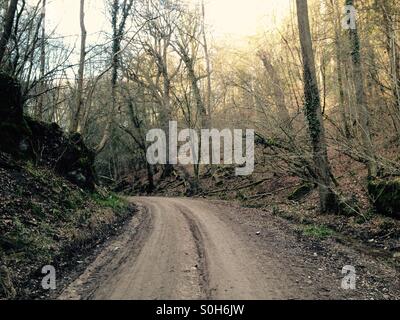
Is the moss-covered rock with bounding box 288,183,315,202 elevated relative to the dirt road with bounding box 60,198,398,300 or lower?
A: elevated

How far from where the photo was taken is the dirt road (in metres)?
5.81

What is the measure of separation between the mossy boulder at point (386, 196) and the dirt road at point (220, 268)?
94.6 inches

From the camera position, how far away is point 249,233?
10297mm

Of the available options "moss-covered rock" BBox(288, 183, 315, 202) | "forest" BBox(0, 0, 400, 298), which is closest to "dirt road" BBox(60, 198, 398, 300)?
"forest" BBox(0, 0, 400, 298)

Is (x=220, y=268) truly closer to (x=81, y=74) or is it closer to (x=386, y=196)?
(x=386, y=196)

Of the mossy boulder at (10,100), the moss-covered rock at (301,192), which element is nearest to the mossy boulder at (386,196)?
the moss-covered rock at (301,192)

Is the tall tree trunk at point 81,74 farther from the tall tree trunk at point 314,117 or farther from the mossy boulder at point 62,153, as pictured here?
the tall tree trunk at point 314,117

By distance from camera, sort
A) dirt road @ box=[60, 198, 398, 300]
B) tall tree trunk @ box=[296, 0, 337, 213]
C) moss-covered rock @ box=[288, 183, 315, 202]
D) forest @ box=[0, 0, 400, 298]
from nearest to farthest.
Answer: dirt road @ box=[60, 198, 398, 300] → forest @ box=[0, 0, 400, 298] → tall tree trunk @ box=[296, 0, 337, 213] → moss-covered rock @ box=[288, 183, 315, 202]

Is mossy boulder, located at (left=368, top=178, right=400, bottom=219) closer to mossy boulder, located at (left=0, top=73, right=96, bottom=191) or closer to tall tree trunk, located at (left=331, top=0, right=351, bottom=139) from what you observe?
tall tree trunk, located at (left=331, top=0, right=351, bottom=139)

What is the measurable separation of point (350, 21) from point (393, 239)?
748cm

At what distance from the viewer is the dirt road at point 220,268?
19.1ft

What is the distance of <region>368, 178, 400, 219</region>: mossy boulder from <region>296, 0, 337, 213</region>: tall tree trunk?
1.60 m
